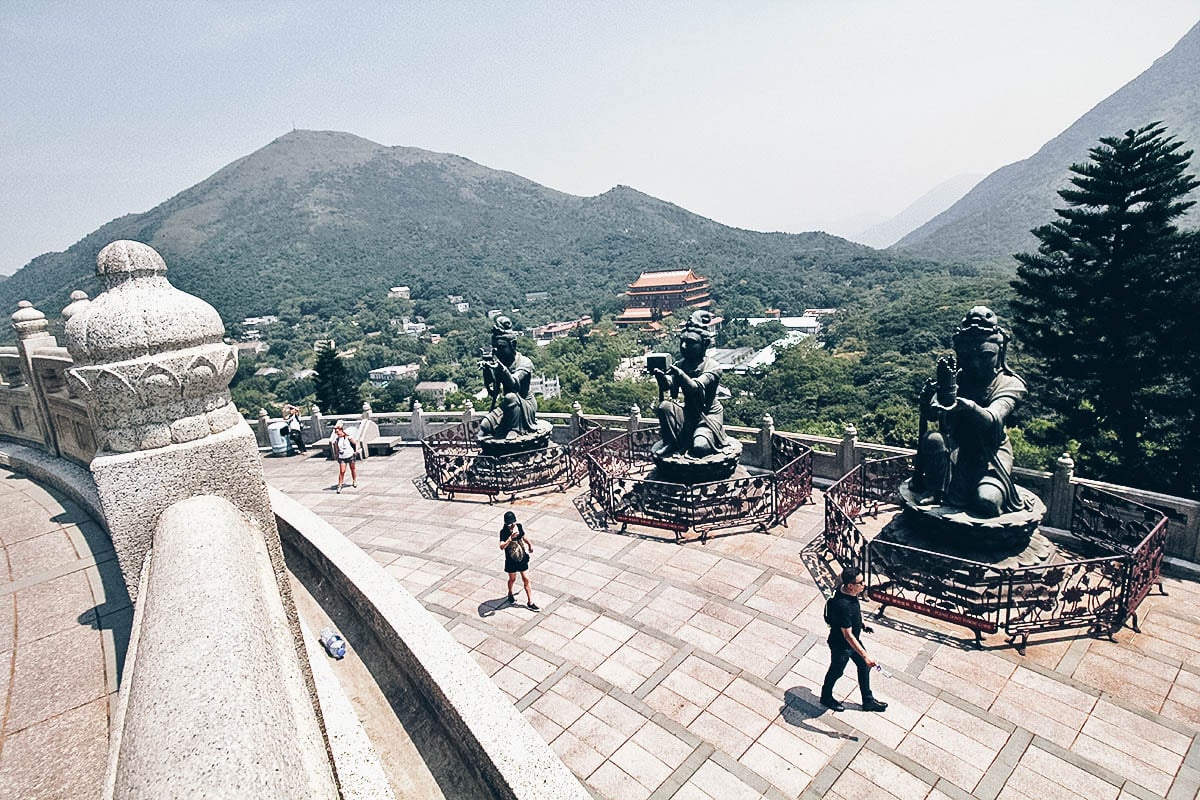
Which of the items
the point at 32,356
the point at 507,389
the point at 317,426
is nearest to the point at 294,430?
the point at 317,426

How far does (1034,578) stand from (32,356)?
1131 cm

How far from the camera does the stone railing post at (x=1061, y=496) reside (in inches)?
380

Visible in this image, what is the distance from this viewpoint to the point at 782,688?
654cm

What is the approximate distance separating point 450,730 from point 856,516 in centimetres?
919

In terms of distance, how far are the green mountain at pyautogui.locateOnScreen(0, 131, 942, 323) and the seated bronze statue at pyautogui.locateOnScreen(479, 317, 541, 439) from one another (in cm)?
9481

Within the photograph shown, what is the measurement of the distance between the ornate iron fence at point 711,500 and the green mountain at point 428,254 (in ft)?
317

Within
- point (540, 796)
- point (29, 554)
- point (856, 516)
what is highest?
point (29, 554)

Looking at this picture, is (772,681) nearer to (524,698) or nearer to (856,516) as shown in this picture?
(524,698)

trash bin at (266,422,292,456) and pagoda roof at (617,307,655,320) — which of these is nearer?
trash bin at (266,422,292,456)

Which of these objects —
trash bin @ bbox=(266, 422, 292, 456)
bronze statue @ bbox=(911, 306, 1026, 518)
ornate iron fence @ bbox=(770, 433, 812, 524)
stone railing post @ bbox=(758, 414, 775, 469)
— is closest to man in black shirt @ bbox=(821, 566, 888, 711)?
bronze statue @ bbox=(911, 306, 1026, 518)

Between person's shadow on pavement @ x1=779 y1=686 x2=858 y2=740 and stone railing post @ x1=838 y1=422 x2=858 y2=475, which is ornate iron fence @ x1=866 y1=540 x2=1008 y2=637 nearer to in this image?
person's shadow on pavement @ x1=779 y1=686 x2=858 y2=740

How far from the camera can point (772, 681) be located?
6664mm

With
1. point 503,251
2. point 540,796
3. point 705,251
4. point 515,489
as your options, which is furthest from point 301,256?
point 540,796

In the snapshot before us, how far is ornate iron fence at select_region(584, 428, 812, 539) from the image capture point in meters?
10.7
